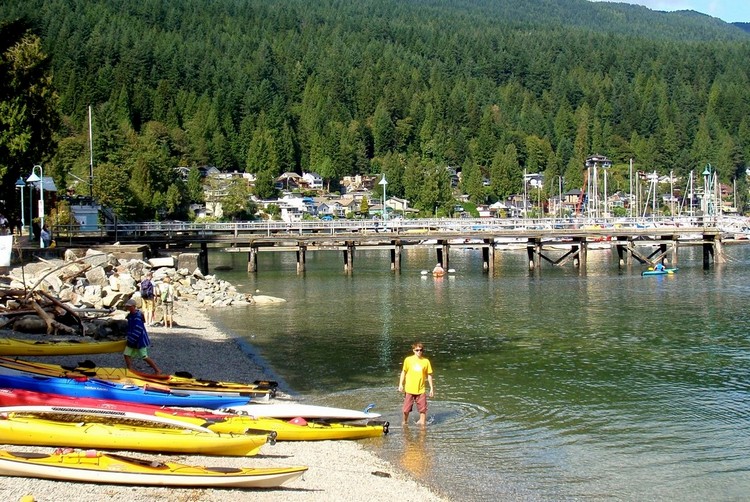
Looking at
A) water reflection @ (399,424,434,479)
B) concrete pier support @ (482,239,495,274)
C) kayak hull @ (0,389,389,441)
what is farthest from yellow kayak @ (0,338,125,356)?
concrete pier support @ (482,239,495,274)

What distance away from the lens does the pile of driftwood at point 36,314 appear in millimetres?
23797

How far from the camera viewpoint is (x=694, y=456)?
15.4 meters

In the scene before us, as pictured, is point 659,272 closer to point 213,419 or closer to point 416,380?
point 416,380

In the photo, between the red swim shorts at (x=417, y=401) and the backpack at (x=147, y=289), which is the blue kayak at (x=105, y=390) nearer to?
the red swim shorts at (x=417, y=401)

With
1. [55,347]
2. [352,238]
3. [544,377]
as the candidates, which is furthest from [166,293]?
[352,238]

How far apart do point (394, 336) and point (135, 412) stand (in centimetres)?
1547

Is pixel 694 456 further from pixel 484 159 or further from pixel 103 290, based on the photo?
pixel 484 159

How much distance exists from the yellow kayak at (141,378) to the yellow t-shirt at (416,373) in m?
3.31

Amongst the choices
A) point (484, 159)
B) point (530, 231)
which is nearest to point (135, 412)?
point (530, 231)

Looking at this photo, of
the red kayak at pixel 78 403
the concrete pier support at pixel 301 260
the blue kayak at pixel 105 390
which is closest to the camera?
the red kayak at pixel 78 403

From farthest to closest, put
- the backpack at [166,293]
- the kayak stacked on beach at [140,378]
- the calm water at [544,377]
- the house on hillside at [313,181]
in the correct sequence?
the house on hillside at [313,181] → the backpack at [166,293] → the kayak stacked on beach at [140,378] → the calm water at [544,377]

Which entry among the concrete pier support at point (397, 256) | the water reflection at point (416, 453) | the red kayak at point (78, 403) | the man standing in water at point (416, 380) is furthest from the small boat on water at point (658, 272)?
the red kayak at point (78, 403)

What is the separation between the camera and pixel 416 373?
16172 mm

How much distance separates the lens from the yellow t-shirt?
16.2 metres
